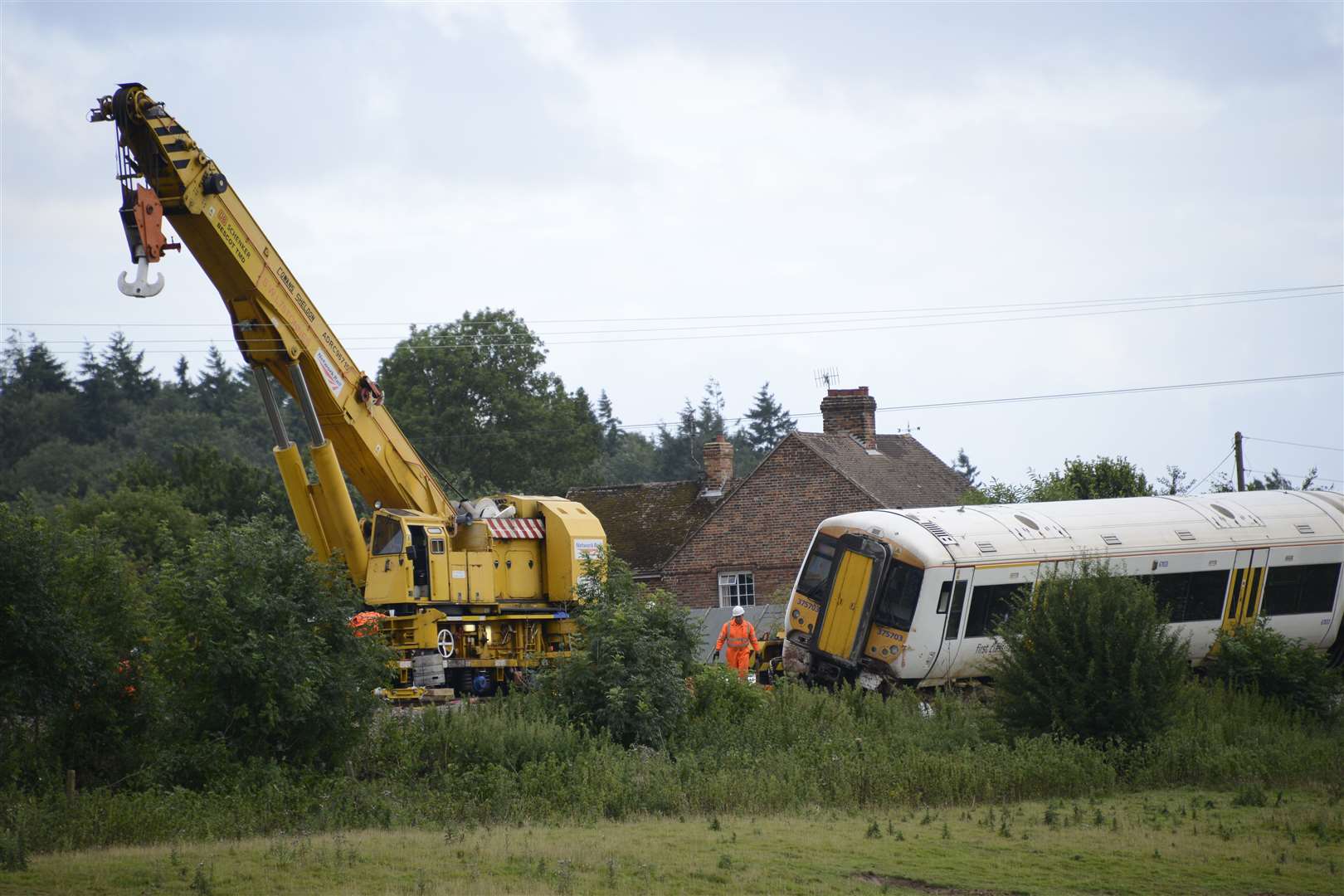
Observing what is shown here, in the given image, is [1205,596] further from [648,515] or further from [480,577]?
[648,515]

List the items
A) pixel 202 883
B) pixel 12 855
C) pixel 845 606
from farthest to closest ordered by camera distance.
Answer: pixel 845 606 → pixel 12 855 → pixel 202 883

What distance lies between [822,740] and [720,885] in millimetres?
7033

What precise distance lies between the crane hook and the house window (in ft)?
80.6

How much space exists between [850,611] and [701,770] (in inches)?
268

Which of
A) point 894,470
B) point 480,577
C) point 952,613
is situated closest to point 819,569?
point 952,613

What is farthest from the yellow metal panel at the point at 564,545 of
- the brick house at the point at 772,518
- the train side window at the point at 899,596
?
the brick house at the point at 772,518

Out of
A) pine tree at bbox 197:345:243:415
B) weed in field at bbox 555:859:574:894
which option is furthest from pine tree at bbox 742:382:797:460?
weed in field at bbox 555:859:574:894

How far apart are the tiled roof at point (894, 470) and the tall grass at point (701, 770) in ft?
65.0

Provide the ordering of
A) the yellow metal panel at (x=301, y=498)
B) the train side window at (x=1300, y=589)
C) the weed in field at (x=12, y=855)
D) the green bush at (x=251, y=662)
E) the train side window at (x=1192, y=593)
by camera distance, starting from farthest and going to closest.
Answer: the train side window at (x=1300, y=589)
the train side window at (x=1192, y=593)
the yellow metal panel at (x=301, y=498)
the green bush at (x=251, y=662)
the weed in field at (x=12, y=855)

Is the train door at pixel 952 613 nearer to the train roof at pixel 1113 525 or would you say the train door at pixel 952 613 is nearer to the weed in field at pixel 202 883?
the train roof at pixel 1113 525

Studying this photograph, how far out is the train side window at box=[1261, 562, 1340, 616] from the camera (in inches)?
1013

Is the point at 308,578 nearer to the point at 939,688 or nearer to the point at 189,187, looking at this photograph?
the point at 189,187

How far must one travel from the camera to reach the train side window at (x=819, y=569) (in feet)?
80.2

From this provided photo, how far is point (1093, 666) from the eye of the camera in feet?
64.7
